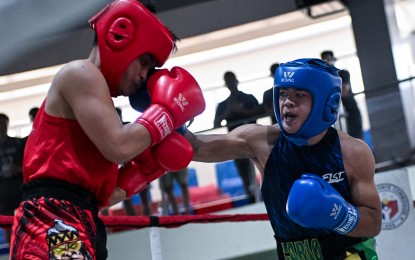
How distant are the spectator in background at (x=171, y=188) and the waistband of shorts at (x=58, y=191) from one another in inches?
114

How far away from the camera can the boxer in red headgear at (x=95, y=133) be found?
174 centimetres

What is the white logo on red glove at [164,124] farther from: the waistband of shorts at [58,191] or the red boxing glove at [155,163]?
the waistband of shorts at [58,191]

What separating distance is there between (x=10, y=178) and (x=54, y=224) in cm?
261

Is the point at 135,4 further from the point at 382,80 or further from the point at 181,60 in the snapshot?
the point at 181,60

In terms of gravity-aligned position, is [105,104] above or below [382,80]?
above

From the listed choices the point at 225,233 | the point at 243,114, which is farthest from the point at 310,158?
the point at 243,114

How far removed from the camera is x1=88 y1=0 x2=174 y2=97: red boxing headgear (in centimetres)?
184

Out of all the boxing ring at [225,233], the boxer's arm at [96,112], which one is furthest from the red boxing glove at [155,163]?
the boxing ring at [225,233]

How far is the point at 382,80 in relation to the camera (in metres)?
5.86

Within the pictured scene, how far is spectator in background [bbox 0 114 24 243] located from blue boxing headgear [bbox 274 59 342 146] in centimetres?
235

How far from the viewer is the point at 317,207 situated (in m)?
2.08

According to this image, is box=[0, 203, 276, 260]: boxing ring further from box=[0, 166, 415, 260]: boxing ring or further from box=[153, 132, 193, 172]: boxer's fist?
box=[153, 132, 193, 172]: boxer's fist

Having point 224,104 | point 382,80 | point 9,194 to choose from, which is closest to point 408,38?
point 382,80

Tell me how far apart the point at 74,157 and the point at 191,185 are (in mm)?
5028
